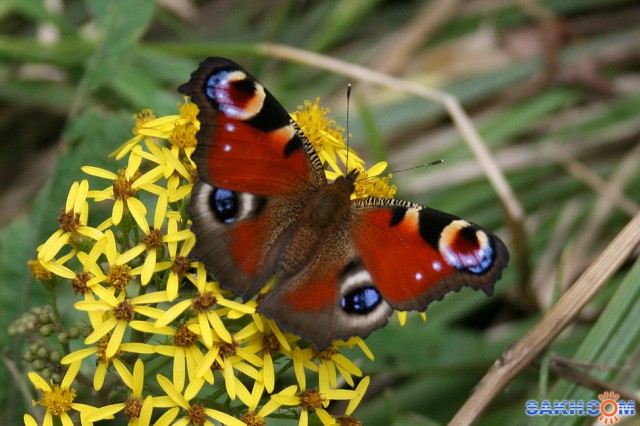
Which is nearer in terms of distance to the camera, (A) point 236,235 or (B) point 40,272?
(A) point 236,235

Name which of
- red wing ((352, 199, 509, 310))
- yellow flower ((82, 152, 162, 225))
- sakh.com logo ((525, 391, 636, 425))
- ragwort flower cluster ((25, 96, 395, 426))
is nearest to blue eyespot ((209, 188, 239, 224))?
ragwort flower cluster ((25, 96, 395, 426))

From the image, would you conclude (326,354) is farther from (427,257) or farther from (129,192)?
(129,192)

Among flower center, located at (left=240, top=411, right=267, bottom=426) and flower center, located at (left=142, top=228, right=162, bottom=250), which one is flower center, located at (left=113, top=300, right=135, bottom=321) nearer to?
flower center, located at (left=142, top=228, right=162, bottom=250)

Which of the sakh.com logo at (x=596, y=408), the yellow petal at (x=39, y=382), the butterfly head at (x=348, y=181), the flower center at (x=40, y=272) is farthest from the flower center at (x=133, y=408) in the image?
the sakh.com logo at (x=596, y=408)

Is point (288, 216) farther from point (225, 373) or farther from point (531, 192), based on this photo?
point (531, 192)

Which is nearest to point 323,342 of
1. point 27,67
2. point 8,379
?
point 8,379

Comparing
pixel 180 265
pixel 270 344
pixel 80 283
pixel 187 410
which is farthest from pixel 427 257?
pixel 80 283
